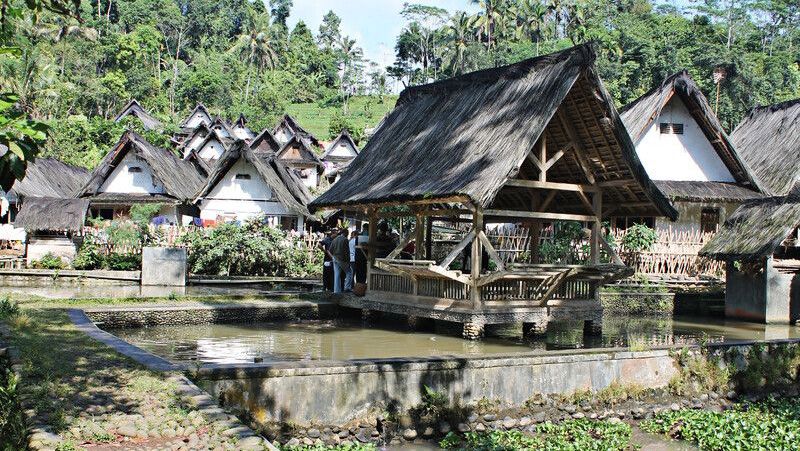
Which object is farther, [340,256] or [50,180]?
[50,180]

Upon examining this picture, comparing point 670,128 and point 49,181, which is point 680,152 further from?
point 49,181

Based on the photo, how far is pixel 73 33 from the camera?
65.2m

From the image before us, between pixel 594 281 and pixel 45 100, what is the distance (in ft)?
155

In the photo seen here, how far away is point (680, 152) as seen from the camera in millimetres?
26172

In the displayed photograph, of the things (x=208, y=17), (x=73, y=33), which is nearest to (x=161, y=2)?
(x=208, y=17)

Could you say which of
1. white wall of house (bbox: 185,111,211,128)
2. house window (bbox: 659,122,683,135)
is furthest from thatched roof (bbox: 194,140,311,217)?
white wall of house (bbox: 185,111,211,128)

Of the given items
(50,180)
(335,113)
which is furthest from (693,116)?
(335,113)

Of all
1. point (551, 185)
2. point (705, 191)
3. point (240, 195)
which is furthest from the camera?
point (240, 195)

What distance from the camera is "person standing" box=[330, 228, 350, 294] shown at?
57.9ft

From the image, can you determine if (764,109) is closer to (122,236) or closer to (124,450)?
(122,236)

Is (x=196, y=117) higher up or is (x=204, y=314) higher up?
(x=196, y=117)

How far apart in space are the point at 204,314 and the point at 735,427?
381 inches

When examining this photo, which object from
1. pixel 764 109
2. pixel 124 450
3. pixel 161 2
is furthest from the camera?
pixel 161 2

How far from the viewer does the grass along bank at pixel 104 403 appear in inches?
227
